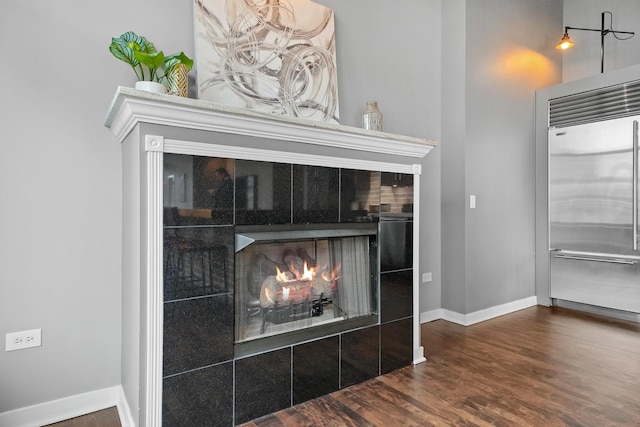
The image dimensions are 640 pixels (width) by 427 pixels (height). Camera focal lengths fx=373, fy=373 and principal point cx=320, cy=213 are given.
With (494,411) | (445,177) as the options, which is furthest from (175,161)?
(445,177)

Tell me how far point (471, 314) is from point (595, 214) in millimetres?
1553

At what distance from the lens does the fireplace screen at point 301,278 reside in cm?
194

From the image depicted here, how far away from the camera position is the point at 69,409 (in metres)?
1.93

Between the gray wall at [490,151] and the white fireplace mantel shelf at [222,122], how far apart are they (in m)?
1.42

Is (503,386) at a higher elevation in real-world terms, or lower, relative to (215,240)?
lower

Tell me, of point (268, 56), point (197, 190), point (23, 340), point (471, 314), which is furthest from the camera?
point (471, 314)

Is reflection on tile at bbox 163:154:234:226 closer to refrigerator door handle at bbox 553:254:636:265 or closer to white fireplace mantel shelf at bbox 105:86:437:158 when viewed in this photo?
white fireplace mantel shelf at bbox 105:86:437:158

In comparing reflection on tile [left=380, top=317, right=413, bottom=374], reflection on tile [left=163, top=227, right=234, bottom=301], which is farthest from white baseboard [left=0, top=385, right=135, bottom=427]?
reflection on tile [left=380, top=317, right=413, bottom=374]

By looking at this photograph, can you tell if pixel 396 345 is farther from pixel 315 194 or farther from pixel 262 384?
pixel 315 194

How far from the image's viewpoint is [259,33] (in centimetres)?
240

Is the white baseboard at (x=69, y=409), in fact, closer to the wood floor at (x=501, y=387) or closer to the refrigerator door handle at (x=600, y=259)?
the wood floor at (x=501, y=387)

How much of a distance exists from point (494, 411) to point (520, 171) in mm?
2723

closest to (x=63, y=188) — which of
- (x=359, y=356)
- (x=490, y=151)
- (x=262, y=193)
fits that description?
(x=262, y=193)

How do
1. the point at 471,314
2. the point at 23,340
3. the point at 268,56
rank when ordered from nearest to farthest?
the point at 23,340 < the point at 268,56 < the point at 471,314
